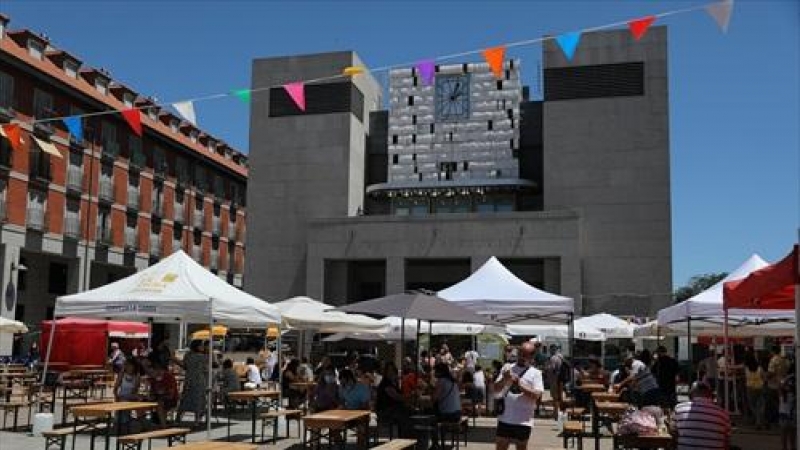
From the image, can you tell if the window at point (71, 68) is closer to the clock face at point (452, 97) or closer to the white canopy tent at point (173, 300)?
the clock face at point (452, 97)

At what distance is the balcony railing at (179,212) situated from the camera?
190 feet

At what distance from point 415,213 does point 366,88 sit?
9.35m

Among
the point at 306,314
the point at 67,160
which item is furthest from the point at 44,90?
the point at 306,314

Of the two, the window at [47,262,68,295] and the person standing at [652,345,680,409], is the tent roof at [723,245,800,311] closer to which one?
the person standing at [652,345,680,409]

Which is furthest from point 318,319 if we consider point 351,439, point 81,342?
point 81,342

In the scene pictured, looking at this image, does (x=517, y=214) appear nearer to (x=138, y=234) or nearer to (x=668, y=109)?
(x=668, y=109)

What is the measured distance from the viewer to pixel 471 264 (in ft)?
150

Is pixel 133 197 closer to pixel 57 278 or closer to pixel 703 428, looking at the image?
pixel 57 278

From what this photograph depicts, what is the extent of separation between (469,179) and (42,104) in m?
23.4

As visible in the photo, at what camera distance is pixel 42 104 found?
4247 centimetres

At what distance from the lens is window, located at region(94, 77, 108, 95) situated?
49.2 metres

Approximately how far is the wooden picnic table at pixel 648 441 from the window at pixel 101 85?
4560cm

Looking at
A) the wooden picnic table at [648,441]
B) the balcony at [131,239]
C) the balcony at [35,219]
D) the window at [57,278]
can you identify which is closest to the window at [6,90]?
the balcony at [35,219]

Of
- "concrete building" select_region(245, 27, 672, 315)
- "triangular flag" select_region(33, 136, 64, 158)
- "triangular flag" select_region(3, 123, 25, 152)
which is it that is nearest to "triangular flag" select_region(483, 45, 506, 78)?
"triangular flag" select_region(3, 123, 25, 152)
